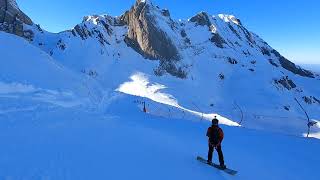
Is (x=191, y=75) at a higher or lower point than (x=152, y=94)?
higher

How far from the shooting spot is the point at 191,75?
93500mm

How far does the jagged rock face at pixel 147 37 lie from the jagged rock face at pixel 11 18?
1053 inches

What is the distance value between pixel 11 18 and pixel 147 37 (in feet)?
108

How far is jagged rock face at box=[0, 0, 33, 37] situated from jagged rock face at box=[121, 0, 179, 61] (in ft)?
87.7

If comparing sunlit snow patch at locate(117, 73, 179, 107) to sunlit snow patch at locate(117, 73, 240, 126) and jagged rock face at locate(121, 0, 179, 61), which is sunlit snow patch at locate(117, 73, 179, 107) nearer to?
sunlit snow patch at locate(117, 73, 240, 126)

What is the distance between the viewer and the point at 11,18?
3625 inches

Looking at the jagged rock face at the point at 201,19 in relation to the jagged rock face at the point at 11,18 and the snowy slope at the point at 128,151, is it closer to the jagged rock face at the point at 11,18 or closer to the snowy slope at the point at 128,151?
the jagged rock face at the point at 11,18

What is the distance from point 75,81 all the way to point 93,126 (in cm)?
2358

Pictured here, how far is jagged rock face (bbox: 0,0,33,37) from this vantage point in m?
88.9

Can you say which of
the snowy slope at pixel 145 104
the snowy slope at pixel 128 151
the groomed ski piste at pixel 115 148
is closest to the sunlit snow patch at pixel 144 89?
the snowy slope at pixel 145 104

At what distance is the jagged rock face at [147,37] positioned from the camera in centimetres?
9862

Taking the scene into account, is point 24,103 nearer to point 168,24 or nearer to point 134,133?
point 134,133

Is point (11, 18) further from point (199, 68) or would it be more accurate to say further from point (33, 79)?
point (33, 79)

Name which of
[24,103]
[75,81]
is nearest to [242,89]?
[75,81]
